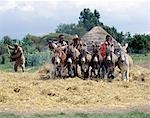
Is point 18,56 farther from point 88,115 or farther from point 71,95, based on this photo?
point 88,115

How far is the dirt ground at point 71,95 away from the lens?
47.6 feet

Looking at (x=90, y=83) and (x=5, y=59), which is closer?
(x=90, y=83)

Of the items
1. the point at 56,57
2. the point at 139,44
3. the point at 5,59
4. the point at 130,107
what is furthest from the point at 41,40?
the point at 130,107

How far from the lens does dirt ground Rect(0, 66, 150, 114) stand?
14508mm

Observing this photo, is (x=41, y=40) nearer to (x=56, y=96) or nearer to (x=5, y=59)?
(x=5, y=59)

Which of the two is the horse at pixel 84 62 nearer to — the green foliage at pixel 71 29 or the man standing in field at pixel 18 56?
the man standing in field at pixel 18 56

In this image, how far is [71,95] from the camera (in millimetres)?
16406

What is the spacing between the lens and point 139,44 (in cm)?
5312

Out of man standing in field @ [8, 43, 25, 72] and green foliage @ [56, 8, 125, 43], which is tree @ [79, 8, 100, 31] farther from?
man standing in field @ [8, 43, 25, 72]

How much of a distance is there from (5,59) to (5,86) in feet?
89.8

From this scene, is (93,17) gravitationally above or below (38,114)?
above

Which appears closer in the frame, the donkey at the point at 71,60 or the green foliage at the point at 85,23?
the donkey at the point at 71,60

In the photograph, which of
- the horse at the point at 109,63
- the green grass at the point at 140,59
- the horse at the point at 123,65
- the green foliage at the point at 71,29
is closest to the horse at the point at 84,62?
the horse at the point at 109,63

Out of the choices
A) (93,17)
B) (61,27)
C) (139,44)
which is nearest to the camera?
(139,44)
